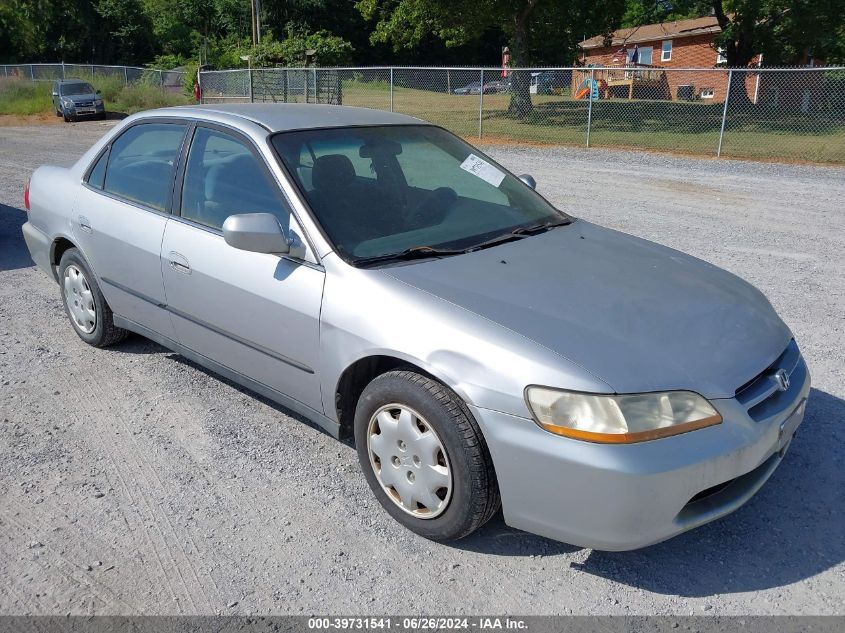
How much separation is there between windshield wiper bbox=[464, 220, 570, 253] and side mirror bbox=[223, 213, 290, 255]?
87 cm

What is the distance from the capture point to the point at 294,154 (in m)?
3.75

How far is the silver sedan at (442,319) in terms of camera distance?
2660 millimetres

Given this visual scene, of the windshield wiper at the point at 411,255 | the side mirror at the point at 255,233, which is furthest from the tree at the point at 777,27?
the side mirror at the point at 255,233

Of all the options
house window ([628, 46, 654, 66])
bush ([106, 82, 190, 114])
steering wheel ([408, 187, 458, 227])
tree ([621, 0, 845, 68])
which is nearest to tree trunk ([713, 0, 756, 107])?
tree ([621, 0, 845, 68])

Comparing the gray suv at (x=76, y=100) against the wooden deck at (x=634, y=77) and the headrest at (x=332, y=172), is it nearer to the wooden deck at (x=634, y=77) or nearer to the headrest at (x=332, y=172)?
the wooden deck at (x=634, y=77)

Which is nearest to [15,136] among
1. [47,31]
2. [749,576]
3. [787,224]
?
[787,224]

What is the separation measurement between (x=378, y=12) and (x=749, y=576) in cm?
2937

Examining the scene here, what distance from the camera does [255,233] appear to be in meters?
3.34

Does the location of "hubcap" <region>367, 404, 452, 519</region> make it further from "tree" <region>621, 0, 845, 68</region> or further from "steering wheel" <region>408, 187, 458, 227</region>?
"tree" <region>621, 0, 845, 68</region>

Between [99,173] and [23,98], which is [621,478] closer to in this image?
[99,173]

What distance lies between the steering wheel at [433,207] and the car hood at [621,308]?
0.37m

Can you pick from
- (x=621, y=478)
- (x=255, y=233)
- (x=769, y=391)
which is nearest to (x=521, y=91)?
(x=255, y=233)

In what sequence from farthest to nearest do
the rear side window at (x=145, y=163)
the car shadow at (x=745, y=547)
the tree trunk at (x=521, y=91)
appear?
the tree trunk at (x=521, y=91)
the rear side window at (x=145, y=163)
the car shadow at (x=745, y=547)

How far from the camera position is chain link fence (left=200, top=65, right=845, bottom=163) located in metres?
17.9
